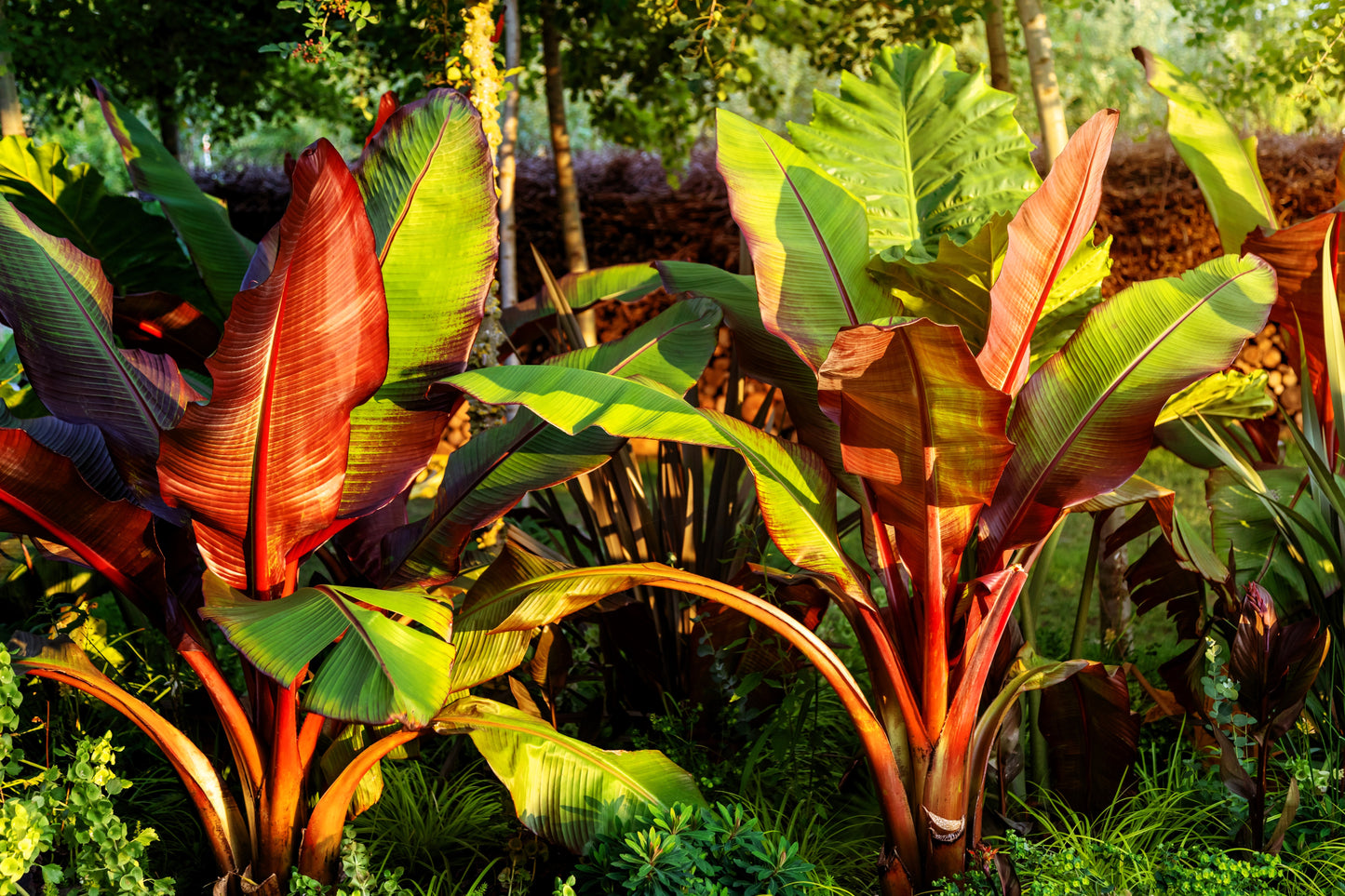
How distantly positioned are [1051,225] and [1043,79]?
203 centimetres

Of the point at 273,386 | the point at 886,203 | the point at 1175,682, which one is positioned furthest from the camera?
the point at 886,203

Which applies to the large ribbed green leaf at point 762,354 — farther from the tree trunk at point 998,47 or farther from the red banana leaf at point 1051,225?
the tree trunk at point 998,47

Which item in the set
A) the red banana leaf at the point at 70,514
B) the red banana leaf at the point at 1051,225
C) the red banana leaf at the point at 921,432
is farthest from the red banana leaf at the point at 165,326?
the red banana leaf at the point at 1051,225

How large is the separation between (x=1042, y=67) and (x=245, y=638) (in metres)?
3.45

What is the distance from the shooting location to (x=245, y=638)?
158 cm

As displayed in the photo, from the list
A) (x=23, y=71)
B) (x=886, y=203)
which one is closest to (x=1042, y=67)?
(x=886, y=203)

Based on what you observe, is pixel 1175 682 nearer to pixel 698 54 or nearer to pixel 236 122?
pixel 698 54

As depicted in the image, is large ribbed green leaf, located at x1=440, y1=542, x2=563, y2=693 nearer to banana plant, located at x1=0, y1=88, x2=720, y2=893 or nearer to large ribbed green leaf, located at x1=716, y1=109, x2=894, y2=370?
banana plant, located at x1=0, y1=88, x2=720, y2=893

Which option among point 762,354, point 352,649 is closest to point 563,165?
point 762,354

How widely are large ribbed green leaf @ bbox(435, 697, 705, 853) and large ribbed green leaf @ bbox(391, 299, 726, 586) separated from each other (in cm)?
34

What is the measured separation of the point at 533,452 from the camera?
86.7 inches

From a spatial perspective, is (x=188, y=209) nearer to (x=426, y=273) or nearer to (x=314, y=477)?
(x=426, y=273)

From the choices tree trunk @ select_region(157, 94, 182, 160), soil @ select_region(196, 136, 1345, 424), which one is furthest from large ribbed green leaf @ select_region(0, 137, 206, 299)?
tree trunk @ select_region(157, 94, 182, 160)

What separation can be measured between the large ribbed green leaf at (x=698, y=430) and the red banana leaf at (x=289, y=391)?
9.1 inches
